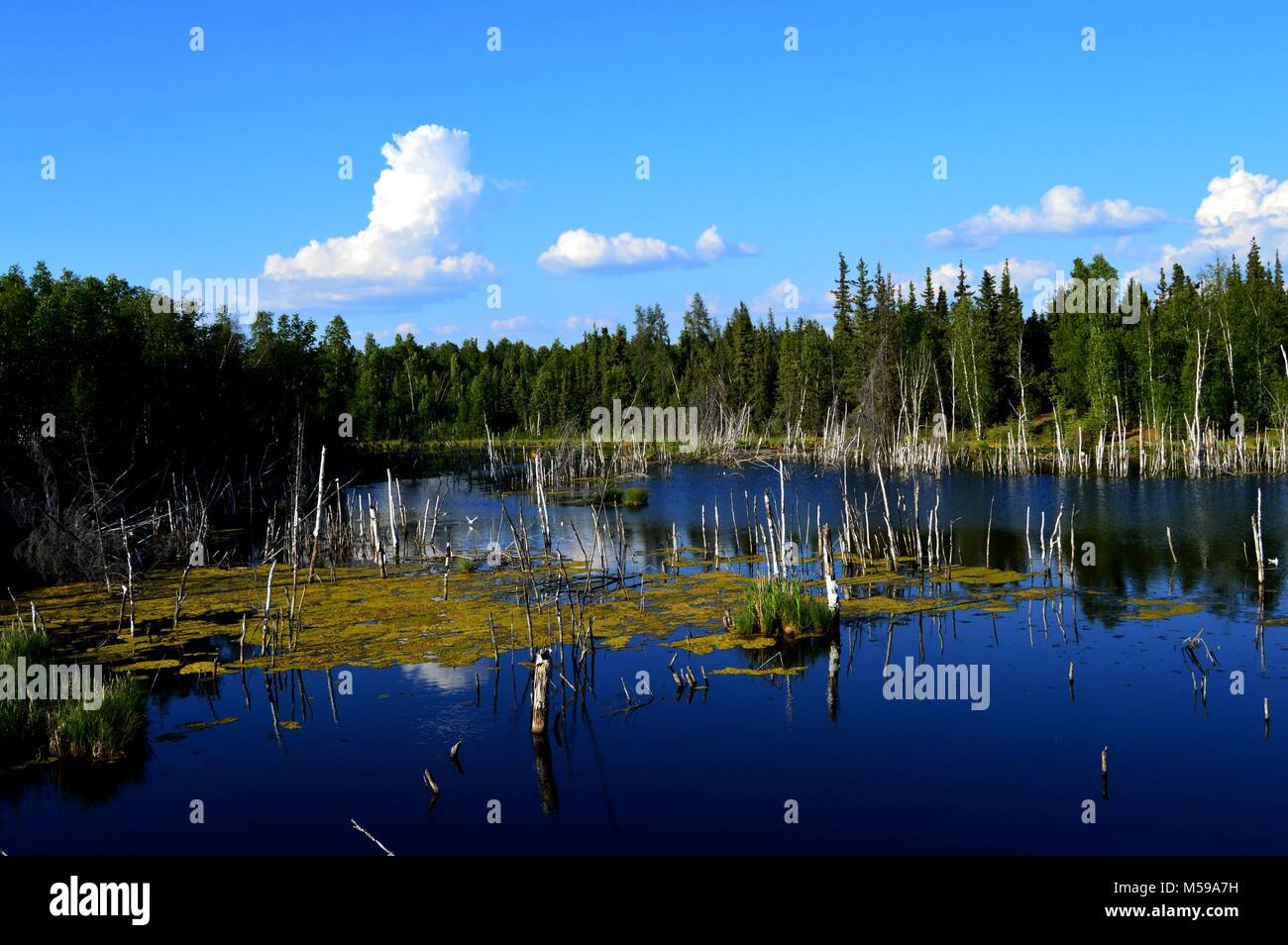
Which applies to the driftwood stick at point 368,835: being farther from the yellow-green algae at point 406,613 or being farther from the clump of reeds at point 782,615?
the clump of reeds at point 782,615

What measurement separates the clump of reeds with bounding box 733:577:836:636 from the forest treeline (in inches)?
1000

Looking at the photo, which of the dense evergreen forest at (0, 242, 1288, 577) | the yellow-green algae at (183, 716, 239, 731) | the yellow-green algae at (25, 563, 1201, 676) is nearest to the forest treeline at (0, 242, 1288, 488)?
the dense evergreen forest at (0, 242, 1288, 577)

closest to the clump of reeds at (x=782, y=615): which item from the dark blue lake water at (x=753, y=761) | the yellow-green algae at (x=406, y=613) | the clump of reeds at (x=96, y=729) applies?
the yellow-green algae at (x=406, y=613)

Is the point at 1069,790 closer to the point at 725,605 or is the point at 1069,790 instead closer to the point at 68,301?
the point at 725,605

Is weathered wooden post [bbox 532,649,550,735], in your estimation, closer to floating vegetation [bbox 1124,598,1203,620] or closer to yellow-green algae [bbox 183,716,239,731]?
yellow-green algae [bbox 183,716,239,731]

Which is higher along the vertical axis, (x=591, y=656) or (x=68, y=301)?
(x=68, y=301)

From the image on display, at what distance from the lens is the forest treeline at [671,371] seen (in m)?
40.9

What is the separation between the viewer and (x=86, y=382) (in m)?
39.4

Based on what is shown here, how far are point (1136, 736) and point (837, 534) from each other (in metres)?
19.5

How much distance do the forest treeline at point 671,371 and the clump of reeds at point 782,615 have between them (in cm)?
2539

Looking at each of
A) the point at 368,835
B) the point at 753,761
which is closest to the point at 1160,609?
the point at 753,761

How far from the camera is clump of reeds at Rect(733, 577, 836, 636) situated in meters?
20.8

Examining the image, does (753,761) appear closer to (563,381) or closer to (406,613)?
(406,613)
